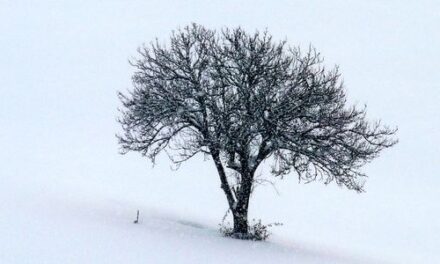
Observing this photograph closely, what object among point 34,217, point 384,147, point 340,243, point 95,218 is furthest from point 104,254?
point 340,243

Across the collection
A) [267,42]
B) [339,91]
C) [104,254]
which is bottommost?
[104,254]

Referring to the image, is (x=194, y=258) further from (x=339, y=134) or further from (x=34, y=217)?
(x=339, y=134)

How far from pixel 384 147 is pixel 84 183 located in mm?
27765

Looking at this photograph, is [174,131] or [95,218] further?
[174,131]

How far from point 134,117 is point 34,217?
8.09m

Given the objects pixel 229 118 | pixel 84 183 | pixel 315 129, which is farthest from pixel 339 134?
pixel 84 183

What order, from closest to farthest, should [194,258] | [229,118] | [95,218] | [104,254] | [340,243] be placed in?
[104,254]
[194,258]
[95,218]
[229,118]
[340,243]

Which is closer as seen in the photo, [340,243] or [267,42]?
[267,42]

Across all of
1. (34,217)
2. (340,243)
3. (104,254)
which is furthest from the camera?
(340,243)

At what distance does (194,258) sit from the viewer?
17.6 metres

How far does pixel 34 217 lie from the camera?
20.6 m

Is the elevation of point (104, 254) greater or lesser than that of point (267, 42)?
lesser

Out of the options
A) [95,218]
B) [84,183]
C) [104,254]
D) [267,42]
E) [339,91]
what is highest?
[267,42]

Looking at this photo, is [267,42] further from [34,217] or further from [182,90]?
[34,217]
